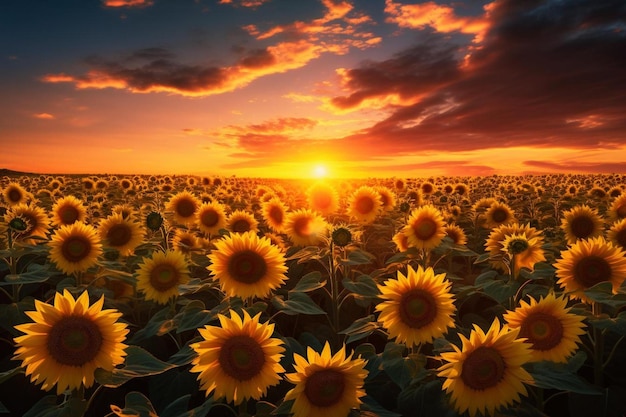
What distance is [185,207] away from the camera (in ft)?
33.1

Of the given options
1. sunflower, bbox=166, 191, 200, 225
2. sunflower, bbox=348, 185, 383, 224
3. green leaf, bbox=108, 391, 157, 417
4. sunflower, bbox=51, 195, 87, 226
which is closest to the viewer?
green leaf, bbox=108, 391, 157, 417

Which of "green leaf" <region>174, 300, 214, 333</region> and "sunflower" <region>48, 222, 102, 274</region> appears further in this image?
"sunflower" <region>48, 222, 102, 274</region>

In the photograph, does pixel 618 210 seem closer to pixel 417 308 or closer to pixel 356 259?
pixel 356 259

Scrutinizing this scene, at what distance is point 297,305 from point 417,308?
1083 millimetres

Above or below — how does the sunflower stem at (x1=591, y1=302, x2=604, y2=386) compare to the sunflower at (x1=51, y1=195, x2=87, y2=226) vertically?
below

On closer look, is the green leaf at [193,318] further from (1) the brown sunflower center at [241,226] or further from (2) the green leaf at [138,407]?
(1) the brown sunflower center at [241,226]

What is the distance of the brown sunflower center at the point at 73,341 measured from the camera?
3.11 meters

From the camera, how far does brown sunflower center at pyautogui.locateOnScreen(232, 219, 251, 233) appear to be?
8062mm

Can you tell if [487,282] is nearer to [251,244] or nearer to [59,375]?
[251,244]

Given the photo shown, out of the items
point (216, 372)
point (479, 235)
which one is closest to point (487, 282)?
point (216, 372)

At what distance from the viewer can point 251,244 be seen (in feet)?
16.2

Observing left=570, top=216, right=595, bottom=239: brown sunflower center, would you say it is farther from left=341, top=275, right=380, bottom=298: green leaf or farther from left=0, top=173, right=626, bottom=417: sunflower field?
left=341, top=275, right=380, bottom=298: green leaf

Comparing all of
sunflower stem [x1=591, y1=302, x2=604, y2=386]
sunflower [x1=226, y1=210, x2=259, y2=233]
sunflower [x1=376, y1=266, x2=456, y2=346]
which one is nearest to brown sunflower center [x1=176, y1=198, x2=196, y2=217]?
sunflower [x1=226, y1=210, x2=259, y2=233]

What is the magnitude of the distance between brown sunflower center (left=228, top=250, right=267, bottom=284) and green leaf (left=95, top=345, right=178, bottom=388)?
156cm
